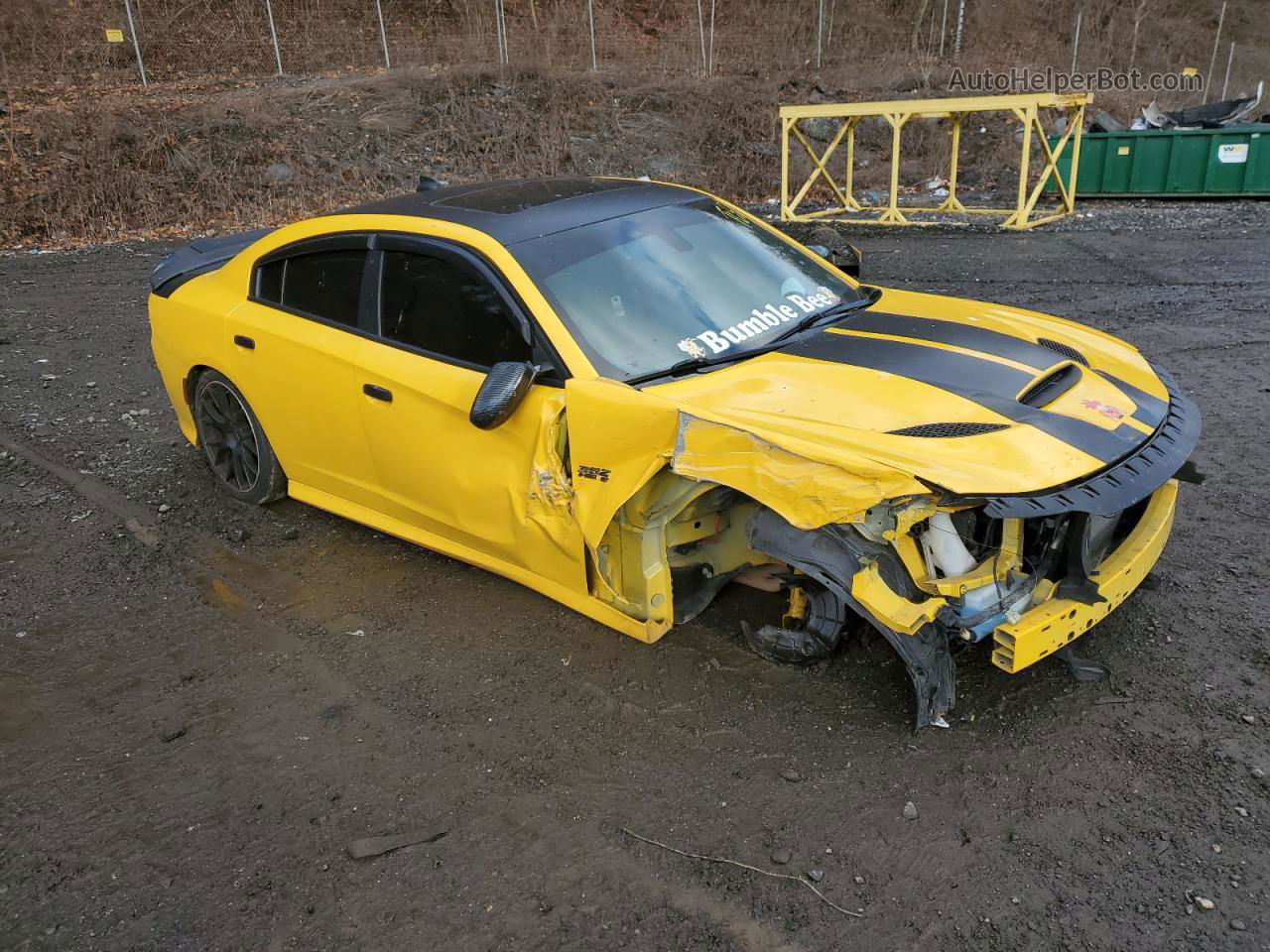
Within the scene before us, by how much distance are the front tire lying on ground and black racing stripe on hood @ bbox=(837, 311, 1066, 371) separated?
2.97m

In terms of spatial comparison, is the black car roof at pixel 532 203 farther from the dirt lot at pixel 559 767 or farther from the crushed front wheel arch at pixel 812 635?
the crushed front wheel arch at pixel 812 635

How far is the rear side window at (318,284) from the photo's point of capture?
13.2 ft

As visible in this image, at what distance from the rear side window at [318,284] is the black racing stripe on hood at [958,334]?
2.11 metres

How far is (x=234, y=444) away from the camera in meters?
4.91

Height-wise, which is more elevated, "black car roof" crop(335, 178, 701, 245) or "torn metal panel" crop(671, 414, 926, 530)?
"black car roof" crop(335, 178, 701, 245)

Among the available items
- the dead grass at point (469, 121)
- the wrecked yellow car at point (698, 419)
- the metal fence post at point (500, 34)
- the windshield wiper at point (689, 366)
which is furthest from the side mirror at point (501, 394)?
the metal fence post at point (500, 34)

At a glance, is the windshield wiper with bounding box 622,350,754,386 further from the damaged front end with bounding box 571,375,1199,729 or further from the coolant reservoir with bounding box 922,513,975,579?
the coolant reservoir with bounding box 922,513,975,579

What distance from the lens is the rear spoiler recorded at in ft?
16.9

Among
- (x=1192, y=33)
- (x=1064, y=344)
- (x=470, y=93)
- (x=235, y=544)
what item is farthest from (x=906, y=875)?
(x=1192, y=33)

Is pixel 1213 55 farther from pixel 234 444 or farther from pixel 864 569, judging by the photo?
pixel 864 569

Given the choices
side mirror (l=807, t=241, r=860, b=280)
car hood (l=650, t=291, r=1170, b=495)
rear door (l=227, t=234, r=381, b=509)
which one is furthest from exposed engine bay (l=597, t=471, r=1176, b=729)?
side mirror (l=807, t=241, r=860, b=280)

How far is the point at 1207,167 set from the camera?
14.8 meters

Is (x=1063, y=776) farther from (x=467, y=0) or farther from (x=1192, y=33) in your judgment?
(x=1192, y=33)
